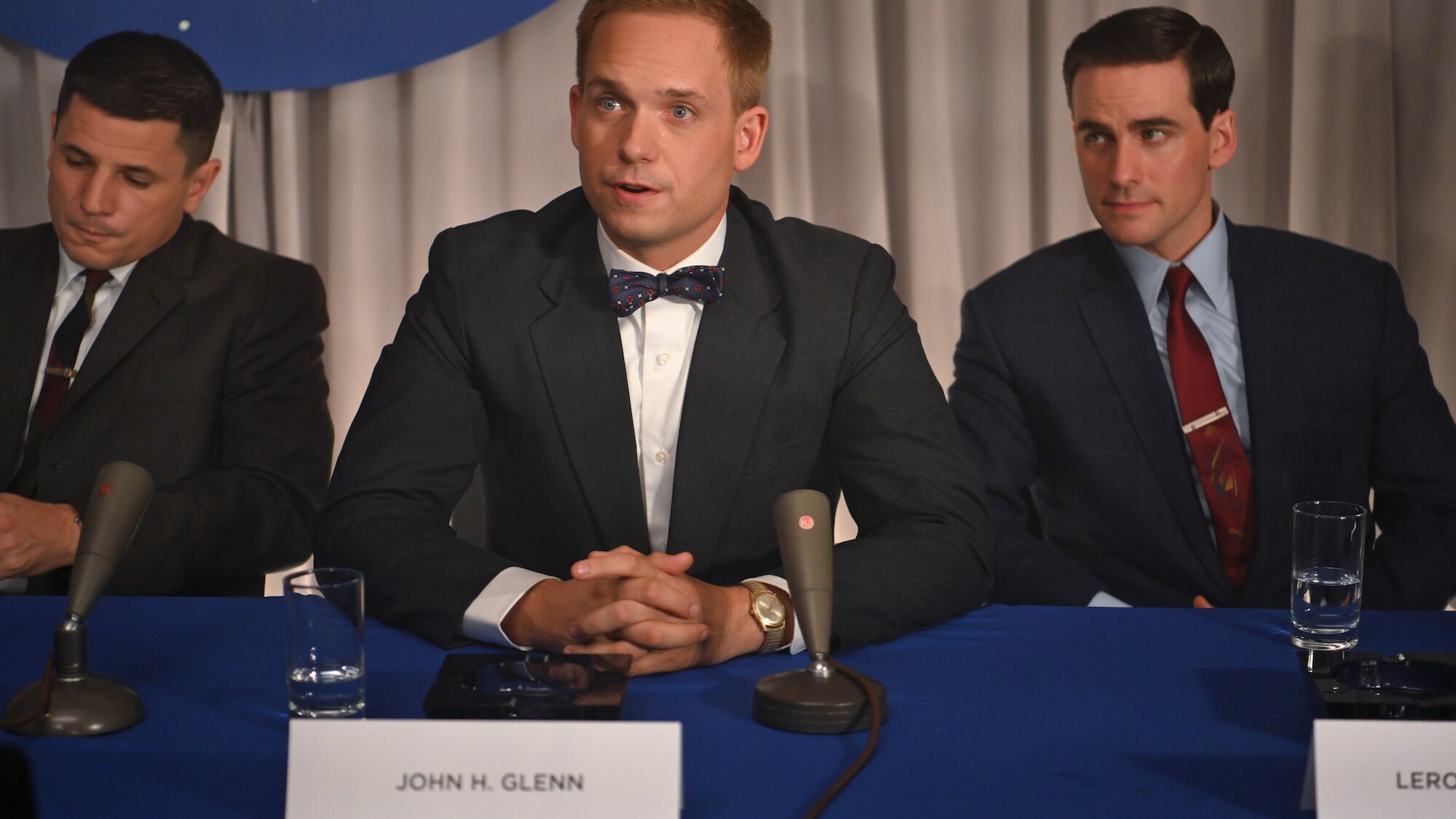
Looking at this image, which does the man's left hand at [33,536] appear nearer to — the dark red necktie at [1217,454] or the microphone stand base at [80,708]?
the microphone stand base at [80,708]

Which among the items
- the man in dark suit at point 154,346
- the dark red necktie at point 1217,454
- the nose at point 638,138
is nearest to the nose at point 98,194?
the man in dark suit at point 154,346

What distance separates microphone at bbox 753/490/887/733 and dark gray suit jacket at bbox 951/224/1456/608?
115cm

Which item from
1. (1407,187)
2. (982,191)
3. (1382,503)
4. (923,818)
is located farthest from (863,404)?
(1407,187)

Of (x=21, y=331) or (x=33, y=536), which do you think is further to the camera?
(x=21, y=331)

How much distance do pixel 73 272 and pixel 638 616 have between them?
5.79ft

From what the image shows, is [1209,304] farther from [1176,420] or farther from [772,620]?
[772,620]

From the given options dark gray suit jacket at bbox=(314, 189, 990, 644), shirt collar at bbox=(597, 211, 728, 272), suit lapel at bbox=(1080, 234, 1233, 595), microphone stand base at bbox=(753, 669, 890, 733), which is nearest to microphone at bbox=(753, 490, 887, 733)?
microphone stand base at bbox=(753, 669, 890, 733)

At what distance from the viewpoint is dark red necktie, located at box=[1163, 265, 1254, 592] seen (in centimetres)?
254

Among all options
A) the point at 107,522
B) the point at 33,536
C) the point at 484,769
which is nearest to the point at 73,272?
the point at 33,536

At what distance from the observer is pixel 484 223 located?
218cm

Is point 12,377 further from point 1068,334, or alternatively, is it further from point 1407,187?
point 1407,187

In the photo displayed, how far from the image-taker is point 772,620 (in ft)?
5.15

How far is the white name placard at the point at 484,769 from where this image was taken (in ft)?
3.65

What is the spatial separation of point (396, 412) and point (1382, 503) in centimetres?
184
